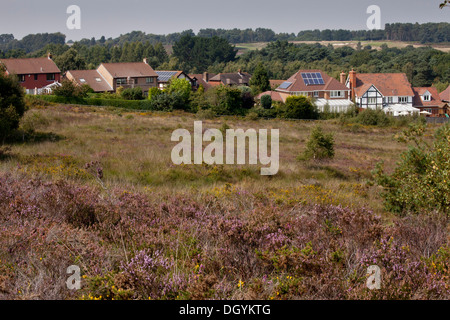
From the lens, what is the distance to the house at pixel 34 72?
60.4m

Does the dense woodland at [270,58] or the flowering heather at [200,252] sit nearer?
the flowering heather at [200,252]

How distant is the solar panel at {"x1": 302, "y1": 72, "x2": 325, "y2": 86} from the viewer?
69.3 m

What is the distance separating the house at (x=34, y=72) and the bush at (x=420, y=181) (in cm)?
5772

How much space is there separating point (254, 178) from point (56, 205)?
34.7 feet

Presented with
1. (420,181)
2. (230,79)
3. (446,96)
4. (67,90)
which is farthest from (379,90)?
(420,181)

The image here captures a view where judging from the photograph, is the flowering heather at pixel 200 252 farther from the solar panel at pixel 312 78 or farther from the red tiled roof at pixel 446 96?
the red tiled roof at pixel 446 96

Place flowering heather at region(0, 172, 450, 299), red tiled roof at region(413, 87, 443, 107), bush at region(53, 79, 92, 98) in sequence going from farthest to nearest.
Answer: red tiled roof at region(413, 87, 443, 107)
bush at region(53, 79, 92, 98)
flowering heather at region(0, 172, 450, 299)

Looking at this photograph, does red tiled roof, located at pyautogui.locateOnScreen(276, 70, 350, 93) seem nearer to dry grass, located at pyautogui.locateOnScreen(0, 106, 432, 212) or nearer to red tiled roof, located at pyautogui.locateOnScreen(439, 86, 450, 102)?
red tiled roof, located at pyautogui.locateOnScreen(439, 86, 450, 102)

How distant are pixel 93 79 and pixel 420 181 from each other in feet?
203

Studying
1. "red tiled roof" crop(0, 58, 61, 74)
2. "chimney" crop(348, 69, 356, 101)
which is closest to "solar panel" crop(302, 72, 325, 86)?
"chimney" crop(348, 69, 356, 101)

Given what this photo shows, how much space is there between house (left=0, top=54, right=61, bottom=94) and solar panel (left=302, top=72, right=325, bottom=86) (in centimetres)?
3772

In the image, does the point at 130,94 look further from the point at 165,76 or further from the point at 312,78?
the point at 312,78

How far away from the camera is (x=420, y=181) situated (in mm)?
9070

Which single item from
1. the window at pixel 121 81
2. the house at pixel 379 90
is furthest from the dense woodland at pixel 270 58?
the window at pixel 121 81
